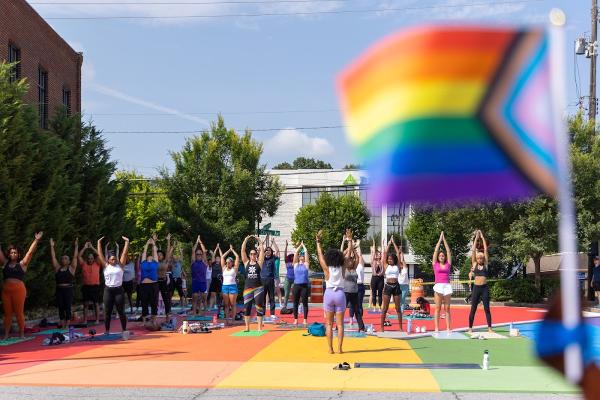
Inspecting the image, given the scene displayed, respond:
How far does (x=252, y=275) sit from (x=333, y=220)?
42.5 metres

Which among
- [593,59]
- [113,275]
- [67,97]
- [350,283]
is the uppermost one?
[593,59]

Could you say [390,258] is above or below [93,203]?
below

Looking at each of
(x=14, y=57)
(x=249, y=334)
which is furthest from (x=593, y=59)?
(x=14, y=57)

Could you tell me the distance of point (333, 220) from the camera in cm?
5709

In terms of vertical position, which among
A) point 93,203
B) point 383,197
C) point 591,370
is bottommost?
point 591,370

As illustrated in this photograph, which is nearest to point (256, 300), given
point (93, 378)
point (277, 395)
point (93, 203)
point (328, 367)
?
point (328, 367)

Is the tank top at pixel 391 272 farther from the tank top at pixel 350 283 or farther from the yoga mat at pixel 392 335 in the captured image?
the yoga mat at pixel 392 335

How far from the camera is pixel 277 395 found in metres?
8.34

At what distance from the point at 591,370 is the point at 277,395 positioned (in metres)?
6.61

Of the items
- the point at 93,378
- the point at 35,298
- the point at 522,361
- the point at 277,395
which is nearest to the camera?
the point at 277,395

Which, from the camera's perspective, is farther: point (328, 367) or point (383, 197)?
point (328, 367)

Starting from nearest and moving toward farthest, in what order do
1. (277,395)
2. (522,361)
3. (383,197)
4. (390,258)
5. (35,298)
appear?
(383,197)
(277,395)
(522,361)
(390,258)
(35,298)

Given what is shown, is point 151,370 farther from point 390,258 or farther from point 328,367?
point 390,258

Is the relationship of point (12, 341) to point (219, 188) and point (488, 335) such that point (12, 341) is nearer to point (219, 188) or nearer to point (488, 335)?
point (488, 335)
